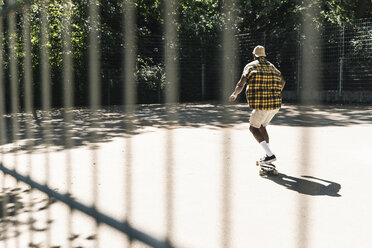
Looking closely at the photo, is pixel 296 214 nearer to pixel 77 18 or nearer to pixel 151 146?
pixel 151 146

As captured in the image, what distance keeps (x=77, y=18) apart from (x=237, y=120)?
797 cm

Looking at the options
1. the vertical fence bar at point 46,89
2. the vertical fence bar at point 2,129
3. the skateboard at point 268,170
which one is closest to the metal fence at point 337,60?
the vertical fence bar at point 46,89

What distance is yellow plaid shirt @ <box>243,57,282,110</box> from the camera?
5.16 metres

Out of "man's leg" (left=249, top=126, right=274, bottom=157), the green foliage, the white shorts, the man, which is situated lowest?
"man's leg" (left=249, top=126, right=274, bottom=157)

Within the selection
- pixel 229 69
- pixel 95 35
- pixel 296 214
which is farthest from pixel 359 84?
pixel 296 214

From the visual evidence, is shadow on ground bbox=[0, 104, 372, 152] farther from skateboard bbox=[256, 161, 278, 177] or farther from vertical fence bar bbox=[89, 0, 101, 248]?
vertical fence bar bbox=[89, 0, 101, 248]

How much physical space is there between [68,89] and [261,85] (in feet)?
43.1

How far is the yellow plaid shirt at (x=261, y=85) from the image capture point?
5156 millimetres

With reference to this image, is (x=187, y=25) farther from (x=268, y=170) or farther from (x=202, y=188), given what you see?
(x=202, y=188)

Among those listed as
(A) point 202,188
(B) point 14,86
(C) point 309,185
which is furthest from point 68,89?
(C) point 309,185

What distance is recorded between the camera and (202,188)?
456 centimetres

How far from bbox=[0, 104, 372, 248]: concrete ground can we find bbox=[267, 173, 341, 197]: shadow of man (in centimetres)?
1

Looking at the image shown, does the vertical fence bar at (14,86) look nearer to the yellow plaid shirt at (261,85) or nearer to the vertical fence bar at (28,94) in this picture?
the vertical fence bar at (28,94)

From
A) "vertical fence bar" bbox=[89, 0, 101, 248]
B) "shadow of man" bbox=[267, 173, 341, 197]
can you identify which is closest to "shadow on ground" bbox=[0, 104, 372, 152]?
"shadow of man" bbox=[267, 173, 341, 197]
